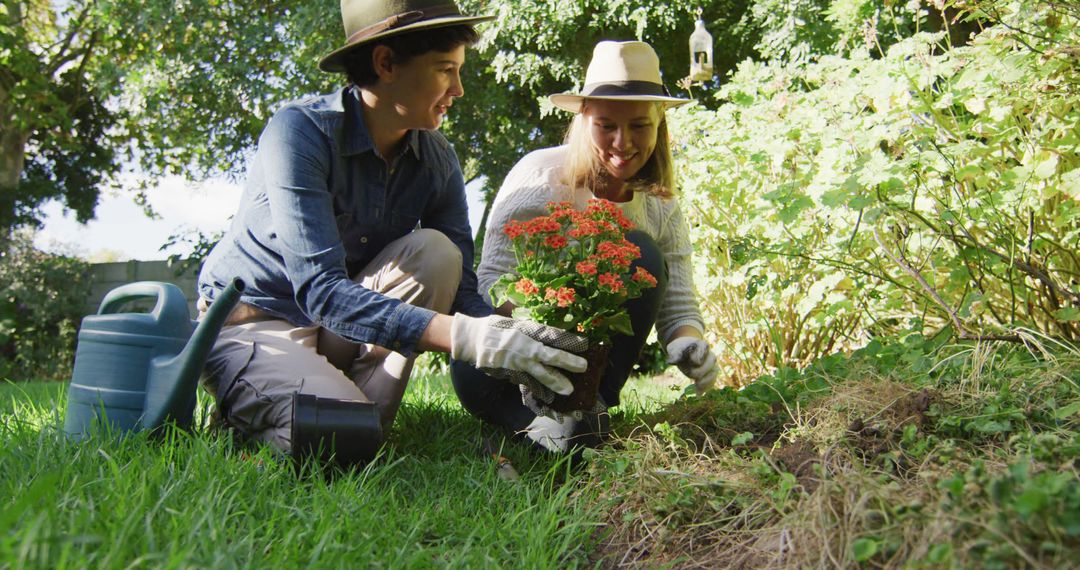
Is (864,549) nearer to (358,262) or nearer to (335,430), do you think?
(335,430)

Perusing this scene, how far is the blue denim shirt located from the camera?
2018 mm

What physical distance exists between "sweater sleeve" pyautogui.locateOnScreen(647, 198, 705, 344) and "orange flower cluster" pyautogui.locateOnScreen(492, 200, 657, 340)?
620 mm

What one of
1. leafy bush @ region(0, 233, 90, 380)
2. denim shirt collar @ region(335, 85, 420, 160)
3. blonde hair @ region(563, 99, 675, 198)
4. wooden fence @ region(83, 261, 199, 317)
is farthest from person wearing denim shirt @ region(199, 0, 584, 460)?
wooden fence @ region(83, 261, 199, 317)

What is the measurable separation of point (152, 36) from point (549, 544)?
883cm

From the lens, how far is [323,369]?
2232 mm

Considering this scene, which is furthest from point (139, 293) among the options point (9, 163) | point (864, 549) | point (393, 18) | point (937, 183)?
point (9, 163)

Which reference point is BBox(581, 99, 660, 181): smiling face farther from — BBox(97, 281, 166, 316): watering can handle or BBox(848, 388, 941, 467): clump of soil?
BBox(97, 281, 166, 316): watering can handle

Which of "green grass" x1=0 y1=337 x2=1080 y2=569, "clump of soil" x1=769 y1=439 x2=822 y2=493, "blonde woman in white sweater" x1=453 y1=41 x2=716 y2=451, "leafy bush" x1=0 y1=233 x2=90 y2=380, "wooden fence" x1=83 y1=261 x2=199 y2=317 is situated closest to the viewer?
"green grass" x1=0 y1=337 x2=1080 y2=569

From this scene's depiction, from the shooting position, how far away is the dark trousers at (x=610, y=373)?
2.40m

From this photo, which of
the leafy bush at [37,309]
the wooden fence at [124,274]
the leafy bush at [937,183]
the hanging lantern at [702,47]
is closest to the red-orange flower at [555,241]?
the leafy bush at [937,183]

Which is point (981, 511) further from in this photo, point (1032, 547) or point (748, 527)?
point (748, 527)

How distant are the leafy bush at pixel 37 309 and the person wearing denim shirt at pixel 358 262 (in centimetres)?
815

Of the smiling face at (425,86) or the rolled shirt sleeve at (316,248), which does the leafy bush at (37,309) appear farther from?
the smiling face at (425,86)

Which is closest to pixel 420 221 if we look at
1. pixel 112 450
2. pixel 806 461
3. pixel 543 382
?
pixel 543 382
